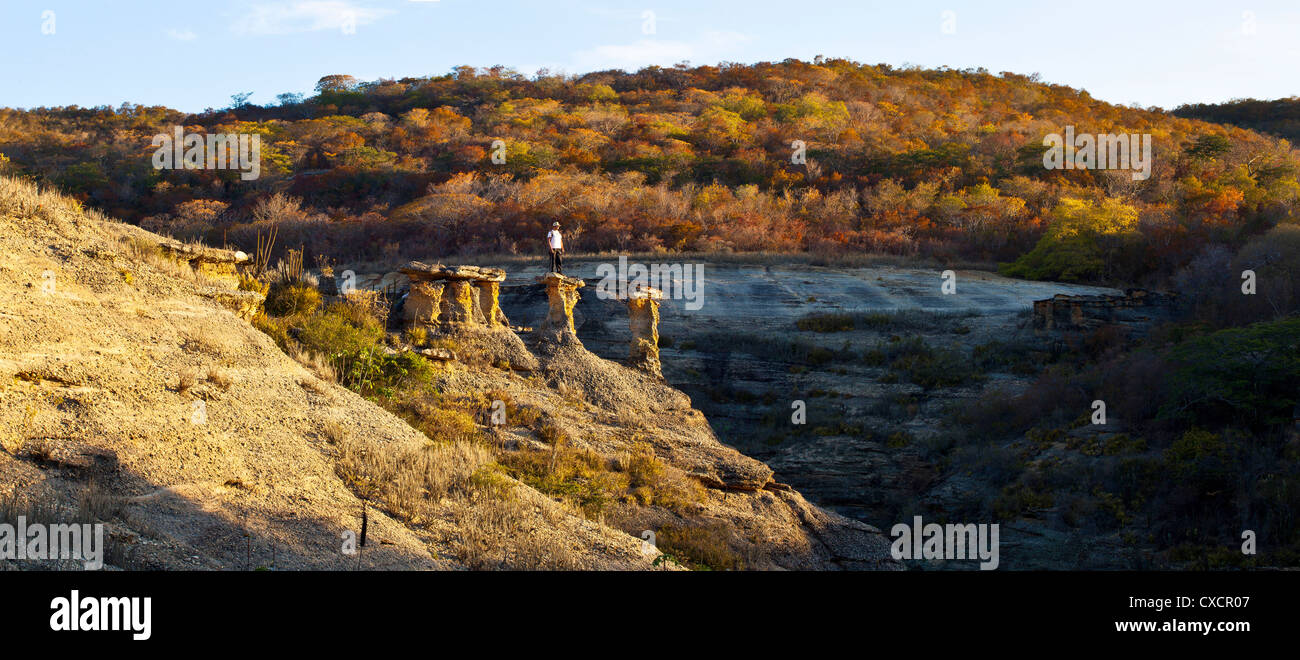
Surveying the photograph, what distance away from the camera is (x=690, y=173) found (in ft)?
202

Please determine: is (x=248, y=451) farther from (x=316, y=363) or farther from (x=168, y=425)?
(x=316, y=363)

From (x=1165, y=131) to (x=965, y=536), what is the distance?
6642cm

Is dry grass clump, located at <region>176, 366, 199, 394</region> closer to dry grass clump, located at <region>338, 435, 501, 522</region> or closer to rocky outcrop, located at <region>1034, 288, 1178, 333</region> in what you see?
dry grass clump, located at <region>338, 435, 501, 522</region>

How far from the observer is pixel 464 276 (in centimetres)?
1858

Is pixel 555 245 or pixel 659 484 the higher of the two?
pixel 555 245

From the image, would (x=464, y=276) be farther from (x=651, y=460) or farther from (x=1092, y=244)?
(x=1092, y=244)

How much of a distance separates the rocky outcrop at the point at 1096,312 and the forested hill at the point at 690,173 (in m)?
8.82

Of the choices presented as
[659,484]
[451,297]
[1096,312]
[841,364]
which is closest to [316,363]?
[451,297]

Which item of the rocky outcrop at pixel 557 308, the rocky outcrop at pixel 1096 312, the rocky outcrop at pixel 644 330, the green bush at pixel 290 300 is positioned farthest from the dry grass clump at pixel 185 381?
the rocky outcrop at pixel 1096 312

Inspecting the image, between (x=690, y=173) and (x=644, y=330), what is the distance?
40547 millimetres

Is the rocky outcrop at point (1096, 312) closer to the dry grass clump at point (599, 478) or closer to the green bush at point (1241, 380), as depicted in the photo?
the green bush at point (1241, 380)

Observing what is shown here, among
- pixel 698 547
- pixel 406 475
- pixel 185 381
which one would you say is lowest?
pixel 698 547

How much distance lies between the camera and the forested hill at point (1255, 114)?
83.9 meters
